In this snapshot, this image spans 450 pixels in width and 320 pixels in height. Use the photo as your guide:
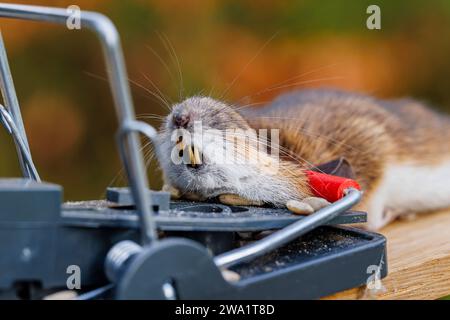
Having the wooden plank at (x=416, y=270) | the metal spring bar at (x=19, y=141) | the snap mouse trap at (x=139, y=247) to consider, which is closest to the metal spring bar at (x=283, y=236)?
the snap mouse trap at (x=139, y=247)

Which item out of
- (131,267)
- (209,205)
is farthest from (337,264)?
(131,267)

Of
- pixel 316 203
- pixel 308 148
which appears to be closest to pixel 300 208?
pixel 316 203

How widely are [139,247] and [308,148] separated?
169 cm

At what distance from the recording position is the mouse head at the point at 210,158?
2164 millimetres

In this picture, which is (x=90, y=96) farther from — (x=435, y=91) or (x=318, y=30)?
(x=435, y=91)

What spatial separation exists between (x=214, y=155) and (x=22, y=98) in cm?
279

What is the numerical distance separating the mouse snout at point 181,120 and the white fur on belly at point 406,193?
1.21 metres

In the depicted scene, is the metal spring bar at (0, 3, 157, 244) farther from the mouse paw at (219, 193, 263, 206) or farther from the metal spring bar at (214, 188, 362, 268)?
the mouse paw at (219, 193, 263, 206)

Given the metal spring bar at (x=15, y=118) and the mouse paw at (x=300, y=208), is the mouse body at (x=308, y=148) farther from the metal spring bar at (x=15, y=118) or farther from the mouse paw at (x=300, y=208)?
the metal spring bar at (x=15, y=118)

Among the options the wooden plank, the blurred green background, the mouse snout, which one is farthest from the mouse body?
the blurred green background

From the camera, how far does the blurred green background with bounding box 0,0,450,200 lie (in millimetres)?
4609

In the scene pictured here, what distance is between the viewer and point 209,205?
1.99 m

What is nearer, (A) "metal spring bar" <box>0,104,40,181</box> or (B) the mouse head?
(A) "metal spring bar" <box>0,104,40,181</box>
